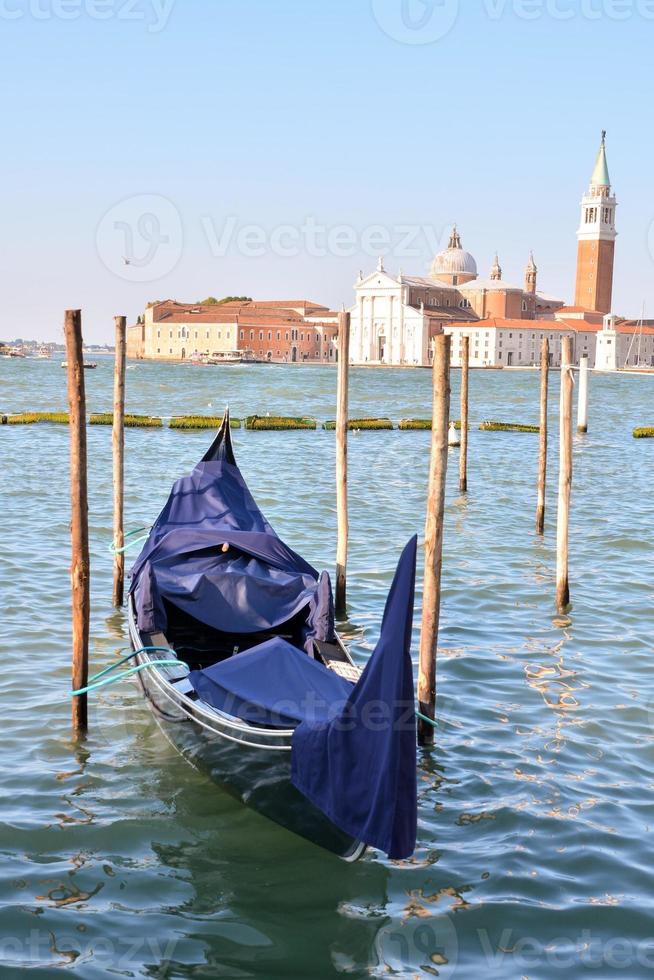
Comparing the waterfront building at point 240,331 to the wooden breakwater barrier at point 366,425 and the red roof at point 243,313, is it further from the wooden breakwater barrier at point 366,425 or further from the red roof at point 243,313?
the wooden breakwater barrier at point 366,425

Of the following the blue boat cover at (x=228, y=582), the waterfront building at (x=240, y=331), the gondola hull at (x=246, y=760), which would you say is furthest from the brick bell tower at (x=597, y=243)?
the gondola hull at (x=246, y=760)

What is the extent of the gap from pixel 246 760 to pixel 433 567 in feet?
4.44

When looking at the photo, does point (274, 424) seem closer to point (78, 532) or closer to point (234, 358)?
point (78, 532)

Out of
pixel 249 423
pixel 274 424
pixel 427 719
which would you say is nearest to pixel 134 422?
pixel 249 423

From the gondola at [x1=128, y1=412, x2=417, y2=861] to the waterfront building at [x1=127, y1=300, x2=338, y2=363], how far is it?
77.6 meters

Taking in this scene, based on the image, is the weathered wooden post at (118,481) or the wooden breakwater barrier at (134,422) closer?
the weathered wooden post at (118,481)

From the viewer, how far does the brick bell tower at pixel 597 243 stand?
7894cm

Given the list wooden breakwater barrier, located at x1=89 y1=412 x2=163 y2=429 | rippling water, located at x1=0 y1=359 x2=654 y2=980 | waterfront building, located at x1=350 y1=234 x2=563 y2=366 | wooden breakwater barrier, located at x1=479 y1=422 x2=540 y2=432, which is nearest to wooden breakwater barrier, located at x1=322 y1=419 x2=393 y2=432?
wooden breakwater barrier, located at x1=479 y1=422 x2=540 y2=432

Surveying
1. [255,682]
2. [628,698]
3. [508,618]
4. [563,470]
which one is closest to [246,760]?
[255,682]

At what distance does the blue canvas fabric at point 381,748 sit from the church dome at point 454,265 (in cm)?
8826

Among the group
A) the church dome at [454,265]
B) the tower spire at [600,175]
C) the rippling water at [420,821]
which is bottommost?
the rippling water at [420,821]

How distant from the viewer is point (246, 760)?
3936mm

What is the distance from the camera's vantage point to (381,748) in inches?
129

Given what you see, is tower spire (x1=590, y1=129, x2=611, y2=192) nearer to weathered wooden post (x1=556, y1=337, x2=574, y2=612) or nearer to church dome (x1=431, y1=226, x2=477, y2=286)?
church dome (x1=431, y1=226, x2=477, y2=286)
